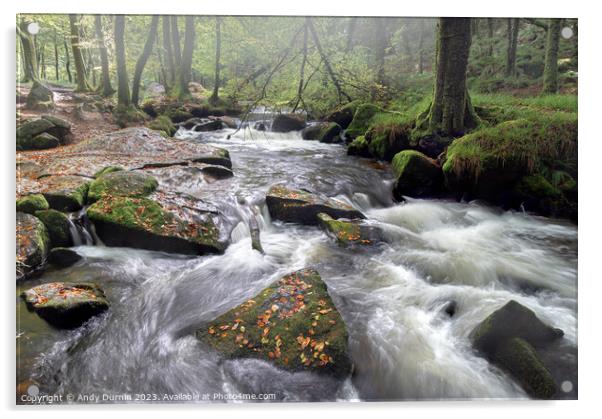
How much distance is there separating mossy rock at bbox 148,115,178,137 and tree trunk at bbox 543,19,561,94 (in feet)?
13.2

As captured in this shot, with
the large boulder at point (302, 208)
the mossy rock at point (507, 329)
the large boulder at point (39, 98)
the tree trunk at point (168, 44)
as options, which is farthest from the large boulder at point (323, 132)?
the mossy rock at point (507, 329)

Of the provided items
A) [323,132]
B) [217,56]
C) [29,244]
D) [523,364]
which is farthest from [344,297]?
[323,132]

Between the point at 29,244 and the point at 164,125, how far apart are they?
88.7 inches

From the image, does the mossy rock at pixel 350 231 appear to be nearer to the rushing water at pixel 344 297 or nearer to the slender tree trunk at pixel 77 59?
the rushing water at pixel 344 297

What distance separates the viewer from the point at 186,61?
376 cm

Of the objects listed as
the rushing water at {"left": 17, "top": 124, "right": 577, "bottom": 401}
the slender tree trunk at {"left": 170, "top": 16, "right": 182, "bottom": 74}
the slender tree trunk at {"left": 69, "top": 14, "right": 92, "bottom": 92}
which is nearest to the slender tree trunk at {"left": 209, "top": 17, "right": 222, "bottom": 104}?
the slender tree trunk at {"left": 170, "top": 16, "right": 182, "bottom": 74}

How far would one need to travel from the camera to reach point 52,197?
12.1ft

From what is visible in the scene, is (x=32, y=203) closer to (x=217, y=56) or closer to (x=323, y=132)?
(x=217, y=56)

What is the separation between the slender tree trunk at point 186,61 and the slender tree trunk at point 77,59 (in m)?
0.85

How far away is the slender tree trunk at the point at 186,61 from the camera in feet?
10.8

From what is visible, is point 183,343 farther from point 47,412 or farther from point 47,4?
point 47,4

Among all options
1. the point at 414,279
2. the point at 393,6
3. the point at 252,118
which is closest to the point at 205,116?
the point at 252,118

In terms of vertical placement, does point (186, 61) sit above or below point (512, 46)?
below

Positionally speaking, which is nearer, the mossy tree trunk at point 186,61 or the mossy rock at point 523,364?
the mossy rock at point 523,364
